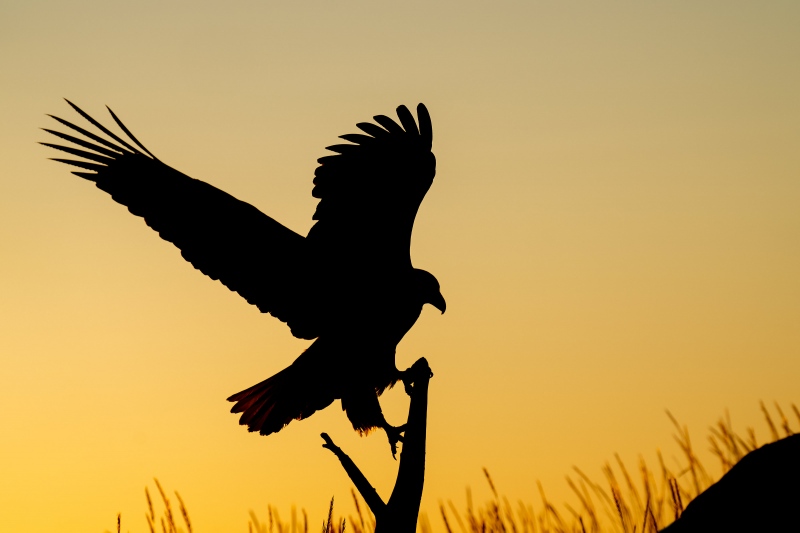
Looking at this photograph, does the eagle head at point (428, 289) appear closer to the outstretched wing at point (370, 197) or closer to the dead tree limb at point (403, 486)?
the outstretched wing at point (370, 197)

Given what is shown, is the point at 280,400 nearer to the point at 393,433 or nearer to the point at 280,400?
the point at 280,400

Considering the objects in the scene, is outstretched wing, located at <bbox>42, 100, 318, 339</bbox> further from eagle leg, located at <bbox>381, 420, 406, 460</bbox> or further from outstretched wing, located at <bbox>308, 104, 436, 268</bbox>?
eagle leg, located at <bbox>381, 420, 406, 460</bbox>

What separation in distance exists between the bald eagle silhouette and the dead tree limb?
1.75 metres

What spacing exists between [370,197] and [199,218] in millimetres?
1085

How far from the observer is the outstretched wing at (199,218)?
19.1 ft

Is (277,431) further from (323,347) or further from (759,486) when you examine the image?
(759,486)

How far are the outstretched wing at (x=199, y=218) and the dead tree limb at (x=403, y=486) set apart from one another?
2.01 metres

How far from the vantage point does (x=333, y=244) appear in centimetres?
601

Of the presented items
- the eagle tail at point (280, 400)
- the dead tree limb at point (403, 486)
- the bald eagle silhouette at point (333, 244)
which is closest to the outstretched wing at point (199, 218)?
the bald eagle silhouette at point (333, 244)

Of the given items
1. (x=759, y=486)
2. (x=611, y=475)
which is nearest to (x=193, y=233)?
(x=611, y=475)

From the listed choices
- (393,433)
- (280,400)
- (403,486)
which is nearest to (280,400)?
(280,400)

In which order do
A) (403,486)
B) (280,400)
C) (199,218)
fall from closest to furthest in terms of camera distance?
1. (403,486)
2. (199,218)
3. (280,400)

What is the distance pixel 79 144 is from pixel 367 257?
1956mm

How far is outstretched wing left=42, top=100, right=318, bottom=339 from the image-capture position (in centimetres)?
582
